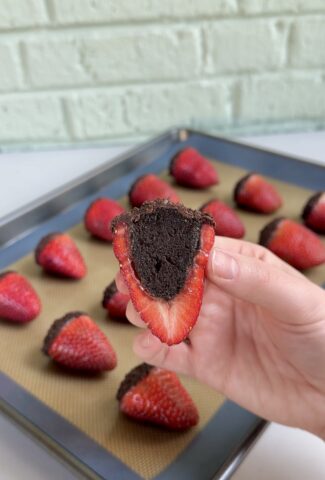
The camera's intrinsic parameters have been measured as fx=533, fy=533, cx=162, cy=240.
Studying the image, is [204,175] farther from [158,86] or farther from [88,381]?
[88,381]

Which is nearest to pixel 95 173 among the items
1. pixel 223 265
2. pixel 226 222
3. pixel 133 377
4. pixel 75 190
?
pixel 75 190

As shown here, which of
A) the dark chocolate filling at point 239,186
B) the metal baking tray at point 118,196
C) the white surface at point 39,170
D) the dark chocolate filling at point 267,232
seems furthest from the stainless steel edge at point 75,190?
the dark chocolate filling at point 267,232

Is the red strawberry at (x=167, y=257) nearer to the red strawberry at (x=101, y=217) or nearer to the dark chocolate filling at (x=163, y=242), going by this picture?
the dark chocolate filling at (x=163, y=242)

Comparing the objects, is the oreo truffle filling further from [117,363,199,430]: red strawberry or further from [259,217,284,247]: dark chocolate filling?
[259,217,284,247]: dark chocolate filling

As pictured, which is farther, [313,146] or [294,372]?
[313,146]

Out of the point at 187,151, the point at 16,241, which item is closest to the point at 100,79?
the point at 187,151

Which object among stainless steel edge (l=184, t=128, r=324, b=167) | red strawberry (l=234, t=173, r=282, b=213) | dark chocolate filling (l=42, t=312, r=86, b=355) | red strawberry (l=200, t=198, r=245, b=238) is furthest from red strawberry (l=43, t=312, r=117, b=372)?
stainless steel edge (l=184, t=128, r=324, b=167)
